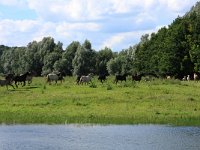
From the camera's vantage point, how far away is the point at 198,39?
4107 inches

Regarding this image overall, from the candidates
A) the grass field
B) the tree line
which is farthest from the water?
the tree line

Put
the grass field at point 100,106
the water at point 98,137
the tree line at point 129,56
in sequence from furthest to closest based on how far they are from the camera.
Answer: the tree line at point 129,56
the grass field at point 100,106
the water at point 98,137

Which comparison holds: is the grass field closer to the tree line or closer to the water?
the water

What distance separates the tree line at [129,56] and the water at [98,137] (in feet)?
202

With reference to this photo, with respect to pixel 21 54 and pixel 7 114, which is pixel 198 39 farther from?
pixel 21 54

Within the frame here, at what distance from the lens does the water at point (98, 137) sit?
28.3 metres

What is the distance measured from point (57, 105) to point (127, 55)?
400ft

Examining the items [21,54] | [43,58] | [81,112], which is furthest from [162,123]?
[21,54]

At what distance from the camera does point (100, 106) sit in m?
45.6

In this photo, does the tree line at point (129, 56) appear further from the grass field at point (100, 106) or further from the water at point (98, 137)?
the water at point (98, 137)

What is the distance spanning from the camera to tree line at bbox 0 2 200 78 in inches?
4144

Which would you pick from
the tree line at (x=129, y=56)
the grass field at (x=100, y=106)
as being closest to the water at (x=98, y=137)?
the grass field at (x=100, y=106)

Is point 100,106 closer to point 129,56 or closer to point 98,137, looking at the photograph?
point 98,137

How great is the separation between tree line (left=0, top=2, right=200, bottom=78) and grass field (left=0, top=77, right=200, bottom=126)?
42.3 metres
